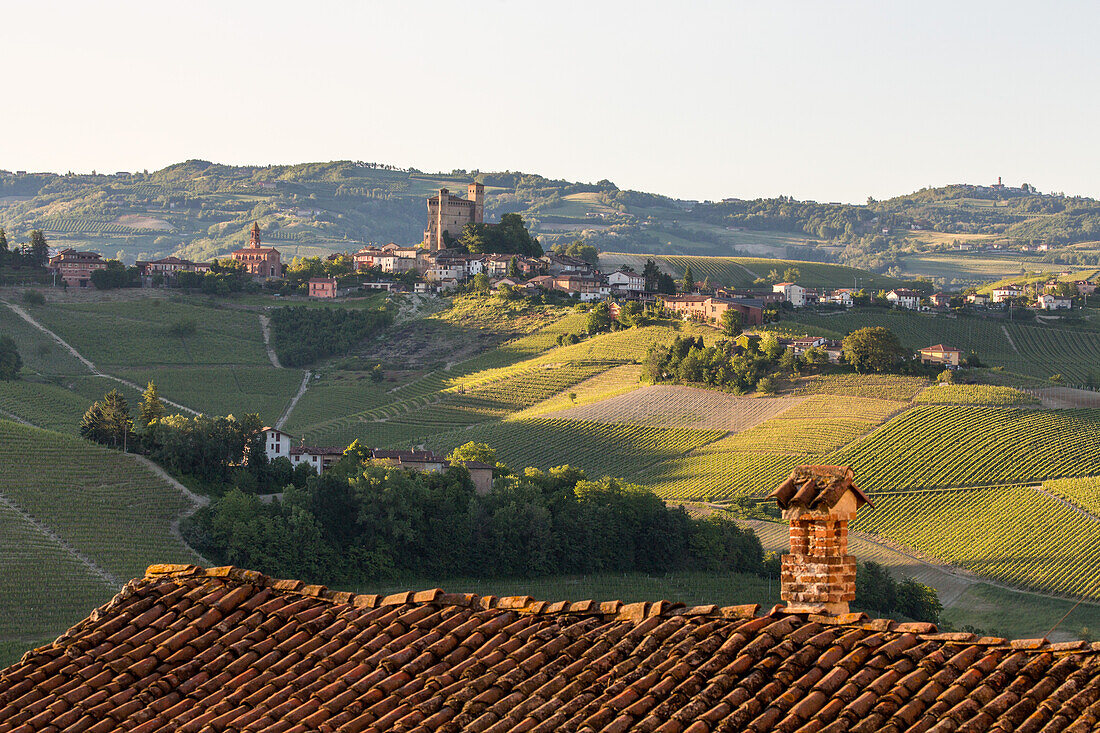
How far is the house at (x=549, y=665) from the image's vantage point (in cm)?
629

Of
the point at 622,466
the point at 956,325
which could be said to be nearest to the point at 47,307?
the point at 622,466

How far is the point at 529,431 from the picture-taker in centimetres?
8188

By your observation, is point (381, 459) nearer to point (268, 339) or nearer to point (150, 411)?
point (150, 411)

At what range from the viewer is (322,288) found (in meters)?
122

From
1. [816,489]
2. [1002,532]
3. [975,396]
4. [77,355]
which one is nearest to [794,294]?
[975,396]

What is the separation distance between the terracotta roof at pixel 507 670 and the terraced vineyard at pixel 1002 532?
48.9m

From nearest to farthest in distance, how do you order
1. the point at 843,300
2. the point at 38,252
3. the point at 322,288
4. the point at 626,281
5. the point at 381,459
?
the point at 381,459, the point at 843,300, the point at 38,252, the point at 322,288, the point at 626,281

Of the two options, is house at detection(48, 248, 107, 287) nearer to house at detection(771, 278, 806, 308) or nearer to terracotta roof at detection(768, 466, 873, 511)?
house at detection(771, 278, 806, 308)

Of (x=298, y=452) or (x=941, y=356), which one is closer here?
(x=298, y=452)

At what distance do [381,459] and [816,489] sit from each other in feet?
190

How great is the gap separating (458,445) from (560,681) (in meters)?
72.3

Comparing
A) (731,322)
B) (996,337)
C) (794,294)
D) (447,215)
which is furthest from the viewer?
(447,215)

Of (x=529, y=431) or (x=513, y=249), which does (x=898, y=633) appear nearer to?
(x=529, y=431)

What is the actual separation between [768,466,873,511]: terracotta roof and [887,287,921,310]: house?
114533 mm
